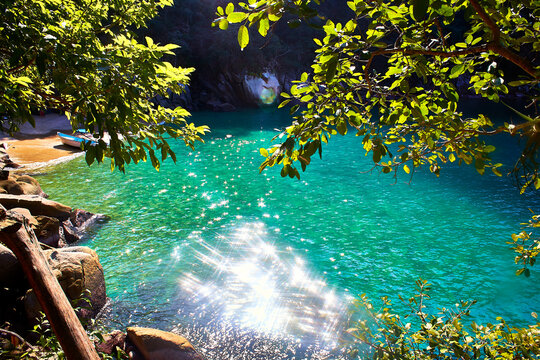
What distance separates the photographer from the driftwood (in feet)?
11.3

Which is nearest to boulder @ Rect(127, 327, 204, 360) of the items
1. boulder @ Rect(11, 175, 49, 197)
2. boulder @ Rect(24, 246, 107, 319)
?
boulder @ Rect(24, 246, 107, 319)

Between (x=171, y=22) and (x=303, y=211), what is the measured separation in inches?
1794

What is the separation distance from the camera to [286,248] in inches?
404

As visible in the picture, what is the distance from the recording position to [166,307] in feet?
24.6

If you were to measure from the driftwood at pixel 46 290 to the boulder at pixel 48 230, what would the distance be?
6.73 m

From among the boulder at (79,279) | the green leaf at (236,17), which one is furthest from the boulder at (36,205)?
the green leaf at (236,17)

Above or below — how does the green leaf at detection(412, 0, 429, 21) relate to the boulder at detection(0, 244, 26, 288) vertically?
above

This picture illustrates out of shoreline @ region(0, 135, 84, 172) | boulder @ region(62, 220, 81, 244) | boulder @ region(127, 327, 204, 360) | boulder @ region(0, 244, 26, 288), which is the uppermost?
shoreline @ region(0, 135, 84, 172)

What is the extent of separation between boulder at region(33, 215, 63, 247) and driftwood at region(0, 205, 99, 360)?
22.1 ft

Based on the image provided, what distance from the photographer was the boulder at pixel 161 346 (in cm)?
578

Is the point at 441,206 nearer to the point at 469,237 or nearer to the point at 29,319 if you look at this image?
the point at 469,237

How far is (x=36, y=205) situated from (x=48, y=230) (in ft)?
4.71

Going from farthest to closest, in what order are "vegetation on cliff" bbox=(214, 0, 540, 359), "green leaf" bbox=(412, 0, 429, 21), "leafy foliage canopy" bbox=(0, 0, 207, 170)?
"leafy foliage canopy" bbox=(0, 0, 207, 170)
"vegetation on cliff" bbox=(214, 0, 540, 359)
"green leaf" bbox=(412, 0, 429, 21)

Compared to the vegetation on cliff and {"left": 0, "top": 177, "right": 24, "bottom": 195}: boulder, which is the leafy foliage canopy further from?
{"left": 0, "top": 177, "right": 24, "bottom": 195}: boulder
